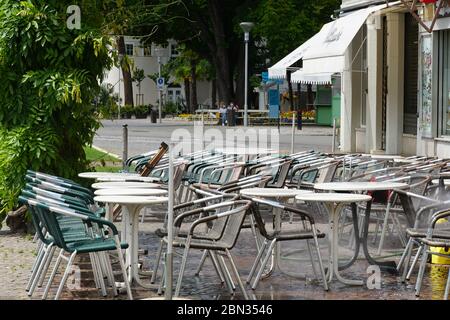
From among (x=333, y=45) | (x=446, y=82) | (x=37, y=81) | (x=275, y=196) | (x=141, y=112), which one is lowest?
(x=141, y=112)

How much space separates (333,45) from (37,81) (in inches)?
454

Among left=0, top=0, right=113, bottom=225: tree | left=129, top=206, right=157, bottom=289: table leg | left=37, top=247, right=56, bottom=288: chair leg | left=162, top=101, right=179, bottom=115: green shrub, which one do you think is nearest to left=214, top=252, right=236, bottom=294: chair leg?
left=129, top=206, right=157, bottom=289: table leg

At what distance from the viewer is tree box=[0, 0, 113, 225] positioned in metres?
12.8

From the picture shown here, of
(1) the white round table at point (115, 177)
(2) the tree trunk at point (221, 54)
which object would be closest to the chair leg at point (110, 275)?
(1) the white round table at point (115, 177)

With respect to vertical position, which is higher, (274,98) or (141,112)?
(274,98)

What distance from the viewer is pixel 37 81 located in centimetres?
1277

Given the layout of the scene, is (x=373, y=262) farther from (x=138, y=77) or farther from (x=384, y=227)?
(x=138, y=77)

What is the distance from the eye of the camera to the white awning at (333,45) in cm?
2206

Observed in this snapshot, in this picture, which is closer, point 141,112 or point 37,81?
point 37,81

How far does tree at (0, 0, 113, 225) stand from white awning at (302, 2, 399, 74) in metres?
9.45

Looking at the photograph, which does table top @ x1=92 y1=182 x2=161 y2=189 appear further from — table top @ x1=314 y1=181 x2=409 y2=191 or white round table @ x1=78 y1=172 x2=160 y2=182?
table top @ x1=314 y1=181 x2=409 y2=191

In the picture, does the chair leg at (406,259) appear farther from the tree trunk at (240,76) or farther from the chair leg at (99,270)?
the tree trunk at (240,76)

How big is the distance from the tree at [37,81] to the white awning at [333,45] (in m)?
9.45

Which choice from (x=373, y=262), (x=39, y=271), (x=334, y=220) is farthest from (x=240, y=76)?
(x=39, y=271)
